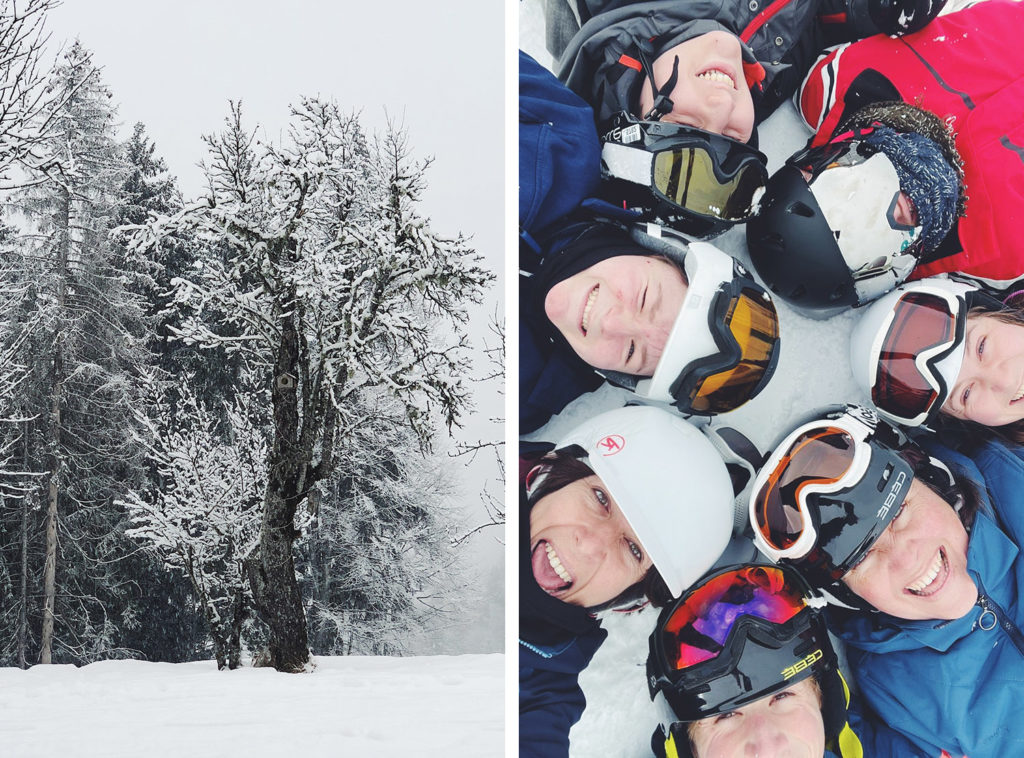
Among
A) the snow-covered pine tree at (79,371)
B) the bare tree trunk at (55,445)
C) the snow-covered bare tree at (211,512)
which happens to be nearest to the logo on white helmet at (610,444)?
the snow-covered bare tree at (211,512)

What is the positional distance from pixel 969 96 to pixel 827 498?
656mm

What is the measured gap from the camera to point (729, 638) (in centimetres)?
94

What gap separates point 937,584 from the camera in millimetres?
973

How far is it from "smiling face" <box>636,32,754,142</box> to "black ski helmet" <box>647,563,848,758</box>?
61 centimetres

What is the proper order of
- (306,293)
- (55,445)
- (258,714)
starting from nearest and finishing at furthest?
(258,714), (306,293), (55,445)

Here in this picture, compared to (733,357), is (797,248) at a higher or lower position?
higher

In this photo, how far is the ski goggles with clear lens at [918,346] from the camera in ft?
3.23

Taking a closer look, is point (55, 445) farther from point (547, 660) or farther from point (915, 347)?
point (915, 347)

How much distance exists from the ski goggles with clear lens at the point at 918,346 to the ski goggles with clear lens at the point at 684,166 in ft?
0.89

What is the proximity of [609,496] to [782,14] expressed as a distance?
749mm

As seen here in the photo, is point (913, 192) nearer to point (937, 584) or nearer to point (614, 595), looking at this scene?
point (937, 584)

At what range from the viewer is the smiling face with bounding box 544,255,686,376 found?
3.09ft

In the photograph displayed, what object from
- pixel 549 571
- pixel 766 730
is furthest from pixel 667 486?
pixel 766 730

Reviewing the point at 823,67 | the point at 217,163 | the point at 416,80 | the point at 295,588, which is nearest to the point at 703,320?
the point at 823,67
